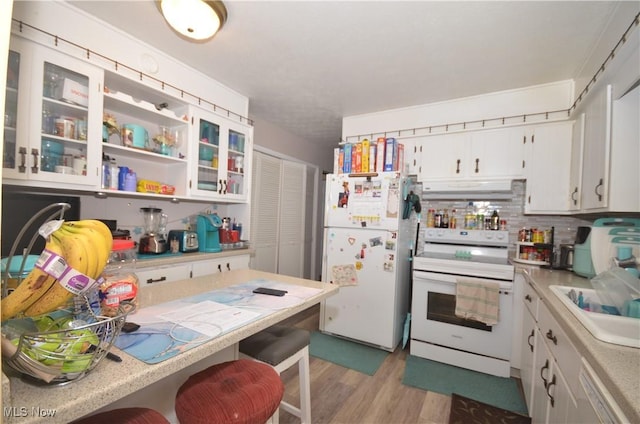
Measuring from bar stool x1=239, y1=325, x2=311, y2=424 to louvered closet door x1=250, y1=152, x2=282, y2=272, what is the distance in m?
2.20

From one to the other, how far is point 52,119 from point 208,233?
132cm

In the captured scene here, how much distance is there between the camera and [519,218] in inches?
106

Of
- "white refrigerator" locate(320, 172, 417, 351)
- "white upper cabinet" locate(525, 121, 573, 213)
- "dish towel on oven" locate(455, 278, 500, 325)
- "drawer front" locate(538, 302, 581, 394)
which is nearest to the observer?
"drawer front" locate(538, 302, 581, 394)

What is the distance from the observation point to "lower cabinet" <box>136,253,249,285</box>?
204 cm

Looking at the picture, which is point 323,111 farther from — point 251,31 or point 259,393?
point 259,393

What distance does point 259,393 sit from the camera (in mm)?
957

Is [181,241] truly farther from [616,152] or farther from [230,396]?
[616,152]

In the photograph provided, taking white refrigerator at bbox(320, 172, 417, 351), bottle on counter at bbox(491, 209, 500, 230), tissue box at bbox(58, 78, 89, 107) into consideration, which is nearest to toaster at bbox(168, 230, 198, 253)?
tissue box at bbox(58, 78, 89, 107)

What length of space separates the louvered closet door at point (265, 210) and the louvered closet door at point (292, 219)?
109 millimetres

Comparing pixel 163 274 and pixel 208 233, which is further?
pixel 208 233

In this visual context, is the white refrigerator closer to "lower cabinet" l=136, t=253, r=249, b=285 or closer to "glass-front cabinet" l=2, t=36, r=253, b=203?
"lower cabinet" l=136, t=253, r=249, b=285

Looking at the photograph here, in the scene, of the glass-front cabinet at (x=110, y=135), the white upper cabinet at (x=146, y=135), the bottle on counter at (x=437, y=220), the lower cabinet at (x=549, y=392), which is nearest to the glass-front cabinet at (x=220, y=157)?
the glass-front cabinet at (x=110, y=135)

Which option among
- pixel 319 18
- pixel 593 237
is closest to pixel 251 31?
pixel 319 18

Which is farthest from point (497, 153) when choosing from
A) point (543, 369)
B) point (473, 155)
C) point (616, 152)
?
point (543, 369)
